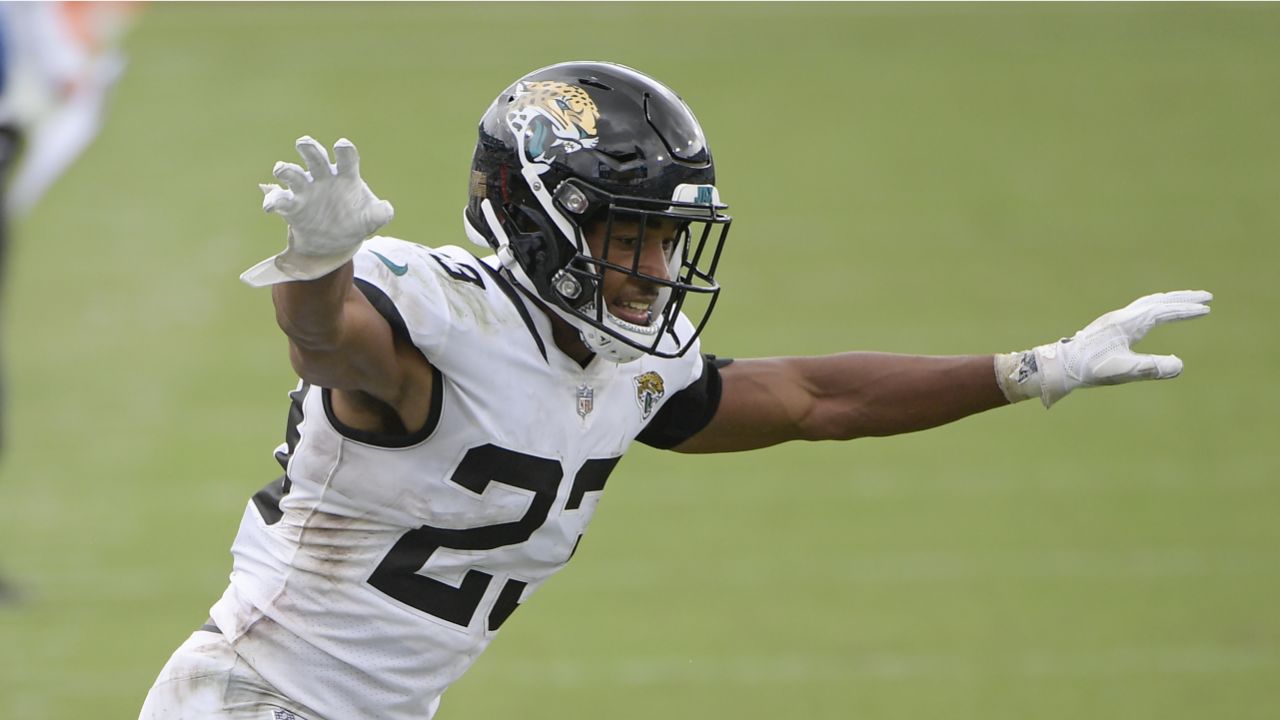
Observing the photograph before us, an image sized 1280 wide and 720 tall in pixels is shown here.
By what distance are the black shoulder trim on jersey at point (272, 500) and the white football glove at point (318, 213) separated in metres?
0.61

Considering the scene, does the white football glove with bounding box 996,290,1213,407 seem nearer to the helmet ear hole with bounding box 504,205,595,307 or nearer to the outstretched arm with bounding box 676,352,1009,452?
the outstretched arm with bounding box 676,352,1009,452

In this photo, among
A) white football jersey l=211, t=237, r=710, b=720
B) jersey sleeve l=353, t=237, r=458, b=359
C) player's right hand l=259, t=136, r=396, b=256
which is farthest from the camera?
white football jersey l=211, t=237, r=710, b=720

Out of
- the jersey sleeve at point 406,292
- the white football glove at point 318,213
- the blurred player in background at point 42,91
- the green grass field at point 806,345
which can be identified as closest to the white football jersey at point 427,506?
the jersey sleeve at point 406,292

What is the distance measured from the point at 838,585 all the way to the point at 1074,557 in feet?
2.85

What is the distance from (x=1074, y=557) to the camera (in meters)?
6.50

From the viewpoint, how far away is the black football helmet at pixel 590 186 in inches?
116

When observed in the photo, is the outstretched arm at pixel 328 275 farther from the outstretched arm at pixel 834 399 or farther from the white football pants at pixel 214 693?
the outstretched arm at pixel 834 399

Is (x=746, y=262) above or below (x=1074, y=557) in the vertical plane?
above

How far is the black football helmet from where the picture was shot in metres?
2.95

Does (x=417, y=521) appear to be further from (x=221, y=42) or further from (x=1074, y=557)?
(x=221, y=42)

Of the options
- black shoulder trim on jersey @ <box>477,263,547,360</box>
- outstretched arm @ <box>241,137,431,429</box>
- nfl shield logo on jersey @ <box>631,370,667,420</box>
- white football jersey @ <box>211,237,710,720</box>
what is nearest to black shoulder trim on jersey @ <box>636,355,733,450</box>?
nfl shield logo on jersey @ <box>631,370,667,420</box>

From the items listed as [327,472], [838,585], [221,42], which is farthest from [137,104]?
[327,472]

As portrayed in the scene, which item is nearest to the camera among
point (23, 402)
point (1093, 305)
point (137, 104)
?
point (23, 402)

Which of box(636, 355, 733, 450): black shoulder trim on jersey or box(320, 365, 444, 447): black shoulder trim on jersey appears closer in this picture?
box(320, 365, 444, 447): black shoulder trim on jersey
